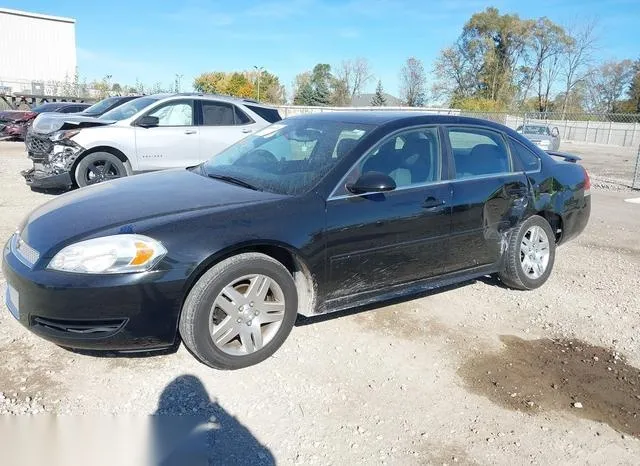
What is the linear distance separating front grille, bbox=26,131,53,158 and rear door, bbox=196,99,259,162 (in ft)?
7.58

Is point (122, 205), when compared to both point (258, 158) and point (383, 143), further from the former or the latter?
point (383, 143)

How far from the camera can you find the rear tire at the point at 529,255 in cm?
479

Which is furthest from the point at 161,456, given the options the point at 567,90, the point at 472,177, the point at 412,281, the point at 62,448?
the point at 567,90

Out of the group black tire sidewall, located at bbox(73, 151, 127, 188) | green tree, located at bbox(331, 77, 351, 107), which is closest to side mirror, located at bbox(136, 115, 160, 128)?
black tire sidewall, located at bbox(73, 151, 127, 188)

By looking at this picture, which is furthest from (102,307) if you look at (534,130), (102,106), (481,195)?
(534,130)

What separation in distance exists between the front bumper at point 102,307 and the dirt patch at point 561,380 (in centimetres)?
196

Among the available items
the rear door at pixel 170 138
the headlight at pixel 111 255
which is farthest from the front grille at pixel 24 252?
the rear door at pixel 170 138

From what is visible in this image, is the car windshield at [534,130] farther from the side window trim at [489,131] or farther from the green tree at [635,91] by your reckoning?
the green tree at [635,91]

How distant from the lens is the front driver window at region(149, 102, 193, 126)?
8883 mm

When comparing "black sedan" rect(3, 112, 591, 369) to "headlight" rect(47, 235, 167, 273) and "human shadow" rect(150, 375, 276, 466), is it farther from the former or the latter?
"human shadow" rect(150, 375, 276, 466)

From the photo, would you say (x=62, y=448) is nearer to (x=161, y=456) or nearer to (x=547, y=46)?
(x=161, y=456)

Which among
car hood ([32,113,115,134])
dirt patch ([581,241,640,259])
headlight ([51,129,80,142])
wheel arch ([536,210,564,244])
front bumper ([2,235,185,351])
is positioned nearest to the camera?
front bumper ([2,235,185,351])

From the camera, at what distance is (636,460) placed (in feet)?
8.97

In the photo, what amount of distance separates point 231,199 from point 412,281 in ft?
5.05
